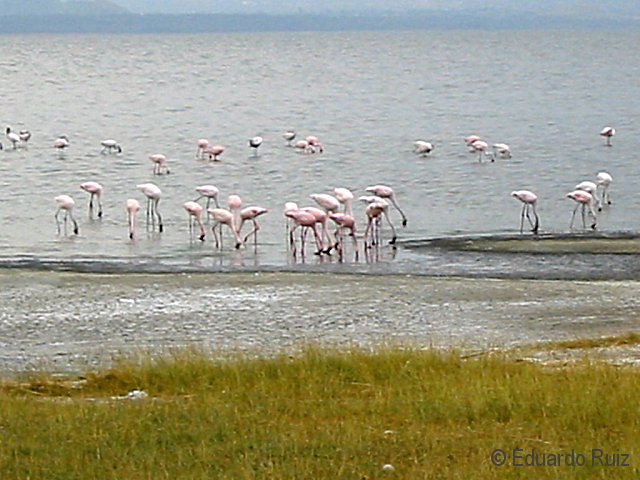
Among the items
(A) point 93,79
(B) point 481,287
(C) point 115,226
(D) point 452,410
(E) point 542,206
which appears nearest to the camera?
(D) point 452,410

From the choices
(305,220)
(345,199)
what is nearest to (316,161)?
(345,199)

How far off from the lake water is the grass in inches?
163

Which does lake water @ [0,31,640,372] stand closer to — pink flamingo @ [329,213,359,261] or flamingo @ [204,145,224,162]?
flamingo @ [204,145,224,162]

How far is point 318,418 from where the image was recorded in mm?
11570

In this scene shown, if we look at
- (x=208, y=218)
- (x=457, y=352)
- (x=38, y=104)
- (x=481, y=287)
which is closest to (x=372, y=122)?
(x=38, y=104)

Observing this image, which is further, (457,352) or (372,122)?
(372,122)

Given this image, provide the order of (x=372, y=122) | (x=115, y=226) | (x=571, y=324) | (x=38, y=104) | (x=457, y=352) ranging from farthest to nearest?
(x=38, y=104), (x=372, y=122), (x=115, y=226), (x=571, y=324), (x=457, y=352)

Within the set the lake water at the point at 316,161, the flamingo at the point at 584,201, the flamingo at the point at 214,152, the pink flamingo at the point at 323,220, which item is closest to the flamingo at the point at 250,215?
the lake water at the point at 316,161

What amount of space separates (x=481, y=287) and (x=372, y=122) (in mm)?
46395

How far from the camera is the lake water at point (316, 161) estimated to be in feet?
87.7

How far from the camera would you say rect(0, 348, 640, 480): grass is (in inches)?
386

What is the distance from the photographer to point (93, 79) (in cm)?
11788

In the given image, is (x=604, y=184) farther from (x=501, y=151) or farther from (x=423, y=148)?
(x=423, y=148)

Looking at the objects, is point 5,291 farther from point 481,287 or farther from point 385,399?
point 385,399
